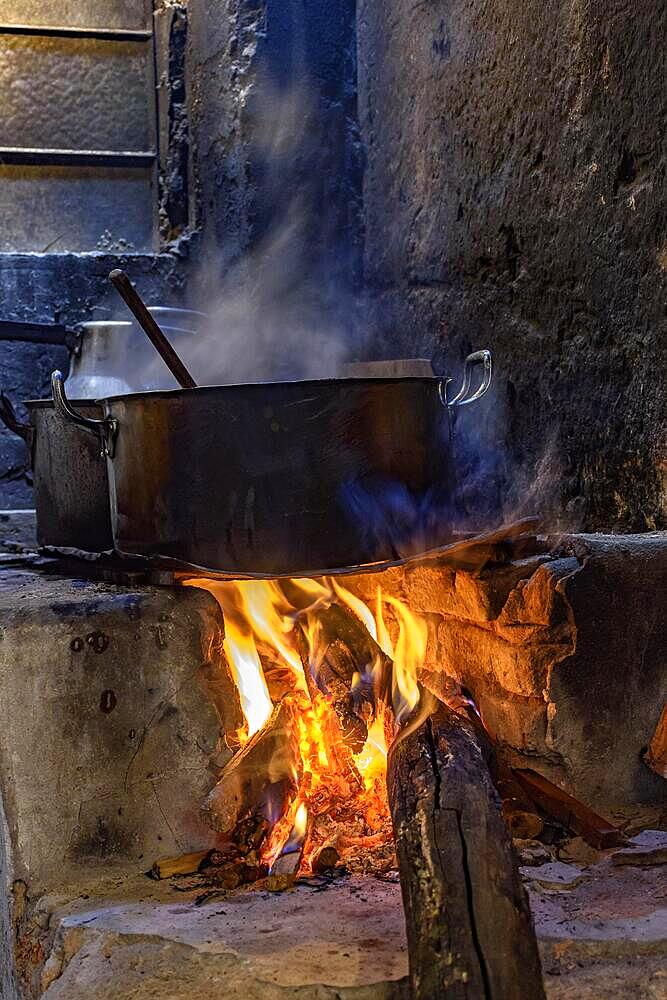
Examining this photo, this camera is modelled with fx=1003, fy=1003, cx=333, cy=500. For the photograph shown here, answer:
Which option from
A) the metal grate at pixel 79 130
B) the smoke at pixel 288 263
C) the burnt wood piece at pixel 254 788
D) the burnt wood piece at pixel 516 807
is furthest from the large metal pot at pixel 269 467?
the metal grate at pixel 79 130

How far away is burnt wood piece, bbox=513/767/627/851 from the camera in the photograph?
1.69m

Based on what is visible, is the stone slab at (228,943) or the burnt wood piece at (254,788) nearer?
the stone slab at (228,943)

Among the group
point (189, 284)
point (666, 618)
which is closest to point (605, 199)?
point (666, 618)

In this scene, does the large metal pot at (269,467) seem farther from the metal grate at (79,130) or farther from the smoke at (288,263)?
the metal grate at (79,130)

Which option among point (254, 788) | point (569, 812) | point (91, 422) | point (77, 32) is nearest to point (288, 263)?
point (77, 32)

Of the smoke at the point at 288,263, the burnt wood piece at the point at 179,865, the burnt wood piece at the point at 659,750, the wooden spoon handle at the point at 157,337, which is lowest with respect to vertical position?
the burnt wood piece at the point at 179,865

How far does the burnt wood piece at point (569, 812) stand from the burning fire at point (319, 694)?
10.2 inches

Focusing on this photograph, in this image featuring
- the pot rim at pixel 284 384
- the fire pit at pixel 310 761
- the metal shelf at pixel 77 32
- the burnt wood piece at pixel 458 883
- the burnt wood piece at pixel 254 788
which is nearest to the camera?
the burnt wood piece at pixel 458 883

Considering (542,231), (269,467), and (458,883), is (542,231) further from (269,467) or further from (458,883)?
(458,883)

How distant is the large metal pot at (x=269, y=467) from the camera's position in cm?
163

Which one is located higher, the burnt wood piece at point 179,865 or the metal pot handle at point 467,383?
the metal pot handle at point 467,383

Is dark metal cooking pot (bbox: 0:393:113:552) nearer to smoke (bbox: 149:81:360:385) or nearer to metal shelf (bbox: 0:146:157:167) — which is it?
smoke (bbox: 149:81:360:385)

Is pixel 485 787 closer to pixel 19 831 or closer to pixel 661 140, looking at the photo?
pixel 19 831

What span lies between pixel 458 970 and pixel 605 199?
64.4 inches
